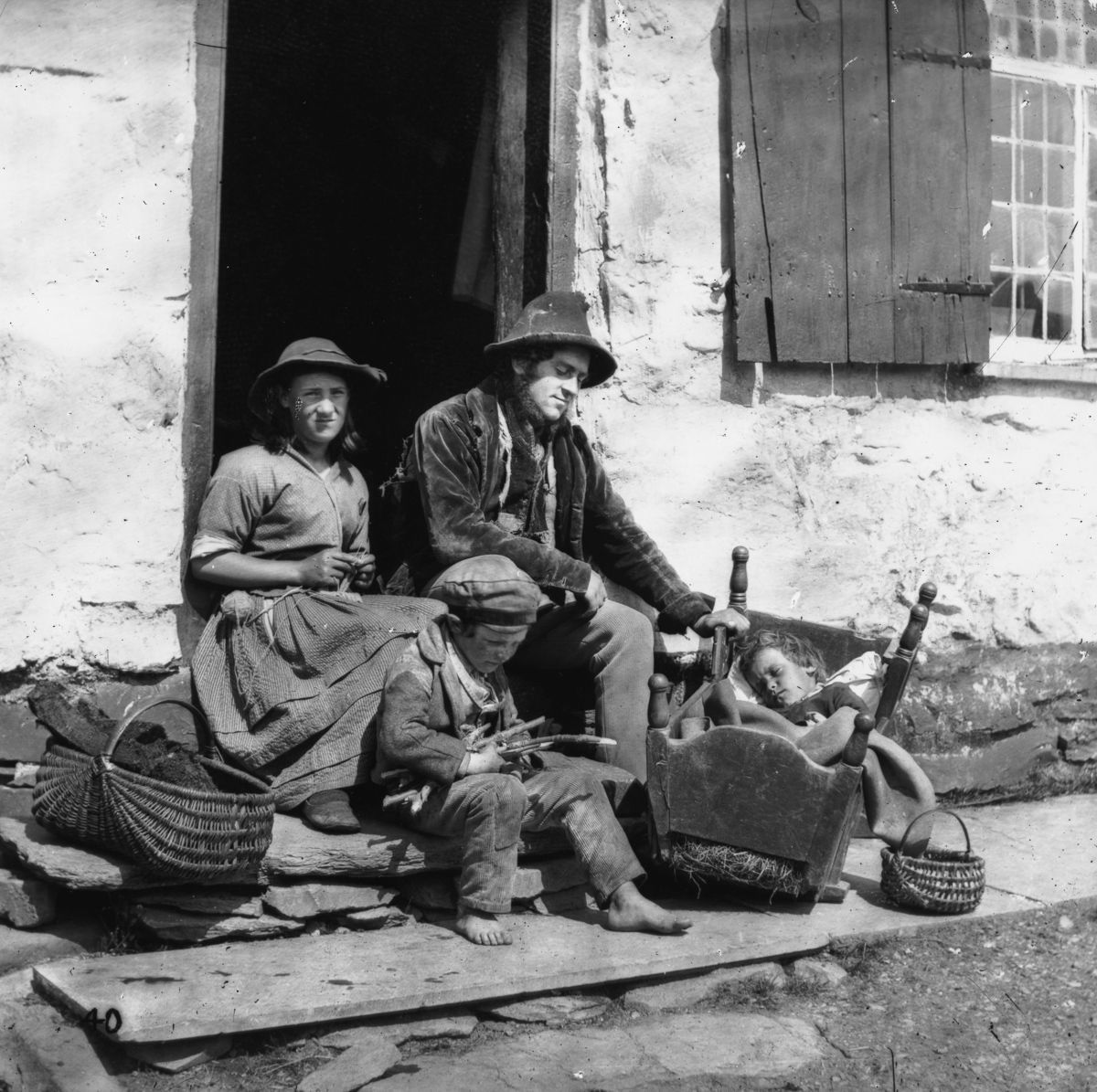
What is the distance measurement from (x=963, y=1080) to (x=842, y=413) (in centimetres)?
297

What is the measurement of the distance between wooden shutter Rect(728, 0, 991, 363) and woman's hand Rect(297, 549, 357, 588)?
5.94 feet

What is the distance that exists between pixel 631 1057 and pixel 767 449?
112 inches

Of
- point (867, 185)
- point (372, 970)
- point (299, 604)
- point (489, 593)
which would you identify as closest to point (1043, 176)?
point (867, 185)

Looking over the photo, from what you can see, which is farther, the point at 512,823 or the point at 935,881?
the point at 935,881

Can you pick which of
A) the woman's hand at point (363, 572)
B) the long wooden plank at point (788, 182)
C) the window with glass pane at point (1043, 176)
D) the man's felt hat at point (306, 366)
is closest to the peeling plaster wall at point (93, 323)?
the man's felt hat at point (306, 366)

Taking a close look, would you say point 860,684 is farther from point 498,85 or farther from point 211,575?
point 498,85

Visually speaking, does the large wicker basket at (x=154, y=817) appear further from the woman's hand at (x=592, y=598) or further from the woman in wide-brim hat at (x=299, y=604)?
the woman's hand at (x=592, y=598)

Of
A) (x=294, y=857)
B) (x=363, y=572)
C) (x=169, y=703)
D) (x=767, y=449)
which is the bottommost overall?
(x=294, y=857)

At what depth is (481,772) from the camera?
4535 millimetres

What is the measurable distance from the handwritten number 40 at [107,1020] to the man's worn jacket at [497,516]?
1.90m

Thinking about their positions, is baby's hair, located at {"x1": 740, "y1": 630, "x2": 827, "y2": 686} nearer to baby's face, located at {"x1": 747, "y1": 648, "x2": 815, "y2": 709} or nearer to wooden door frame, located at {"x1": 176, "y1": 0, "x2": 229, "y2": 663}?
baby's face, located at {"x1": 747, "y1": 648, "x2": 815, "y2": 709}

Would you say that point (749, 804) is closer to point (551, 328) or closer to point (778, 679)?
point (778, 679)

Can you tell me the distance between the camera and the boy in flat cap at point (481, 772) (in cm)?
Answer: 445

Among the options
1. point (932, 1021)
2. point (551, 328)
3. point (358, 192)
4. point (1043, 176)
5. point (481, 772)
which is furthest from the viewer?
point (358, 192)
